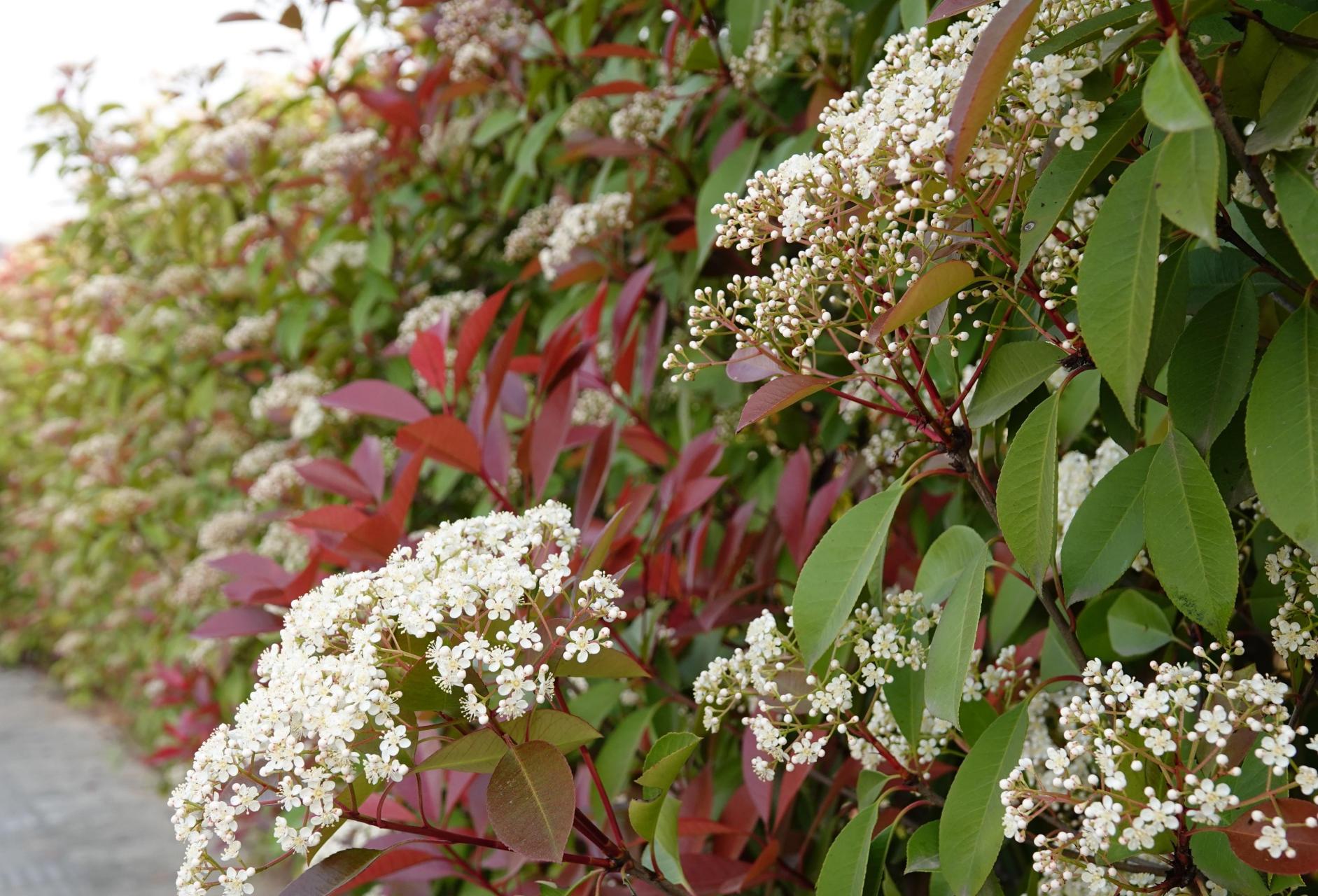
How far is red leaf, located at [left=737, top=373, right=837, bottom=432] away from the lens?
3.06 ft

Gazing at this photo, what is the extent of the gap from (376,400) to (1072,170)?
122 centimetres

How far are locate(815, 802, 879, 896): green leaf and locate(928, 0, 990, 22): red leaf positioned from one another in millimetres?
722

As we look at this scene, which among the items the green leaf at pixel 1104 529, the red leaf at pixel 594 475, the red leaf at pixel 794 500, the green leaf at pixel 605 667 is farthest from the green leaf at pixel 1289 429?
the red leaf at pixel 594 475

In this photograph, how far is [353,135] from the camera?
291cm

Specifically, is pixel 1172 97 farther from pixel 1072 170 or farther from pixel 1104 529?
pixel 1104 529

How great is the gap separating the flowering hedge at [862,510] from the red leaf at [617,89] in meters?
0.02

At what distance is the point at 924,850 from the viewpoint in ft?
3.30

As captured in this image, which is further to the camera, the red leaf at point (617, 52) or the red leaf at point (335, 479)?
the red leaf at point (617, 52)

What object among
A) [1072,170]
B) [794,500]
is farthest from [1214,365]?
[794,500]

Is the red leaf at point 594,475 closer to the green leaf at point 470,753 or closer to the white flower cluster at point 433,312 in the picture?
the green leaf at point 470,753

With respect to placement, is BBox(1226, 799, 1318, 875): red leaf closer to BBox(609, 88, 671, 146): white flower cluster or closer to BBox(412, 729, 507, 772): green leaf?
BBox(412, 729, 507, 772): green leaf

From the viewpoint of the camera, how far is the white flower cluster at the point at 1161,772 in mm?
765

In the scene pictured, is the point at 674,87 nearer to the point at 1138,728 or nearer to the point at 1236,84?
the point at 1236,84

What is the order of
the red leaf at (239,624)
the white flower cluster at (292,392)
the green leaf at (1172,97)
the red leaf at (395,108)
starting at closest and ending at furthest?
the green leaf at (1172,97) → the red leaf at (239,624) → the red leaf at (395,108) → the white flower cluster at (292,392)
